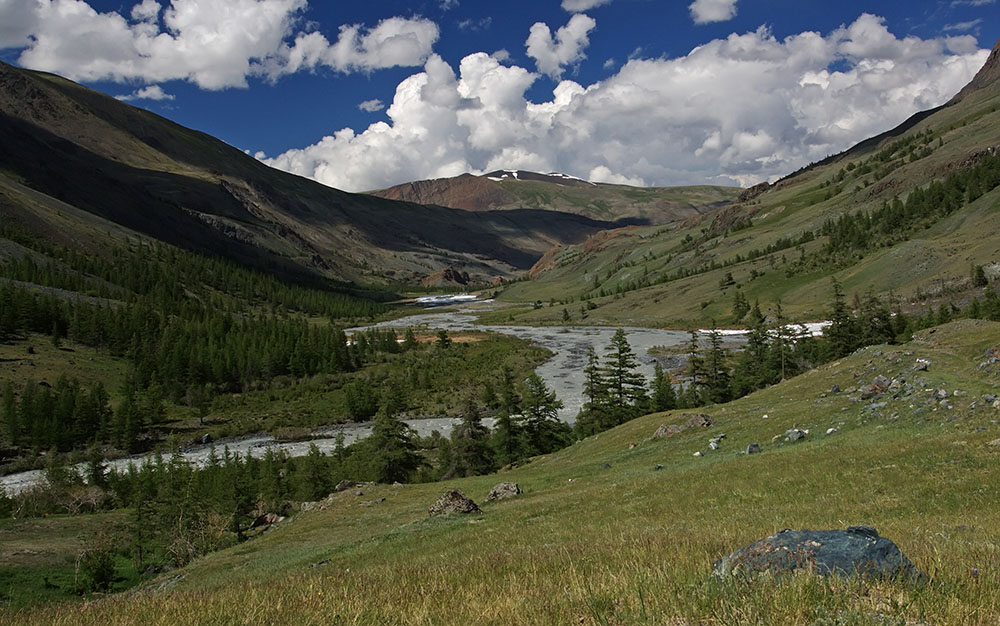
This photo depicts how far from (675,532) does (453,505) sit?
13.8 m

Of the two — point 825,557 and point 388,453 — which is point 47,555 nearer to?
point 388,453

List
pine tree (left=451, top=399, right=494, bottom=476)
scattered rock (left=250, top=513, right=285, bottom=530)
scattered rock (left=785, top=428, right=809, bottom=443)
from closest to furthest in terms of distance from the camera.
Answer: scattered rock (left=785, top=428, right=809, bottom=443) < scattered rock (left=250, top=513, right=285, bottom=530) < pine tree (left=451, top=399, right=494, bottom=476)

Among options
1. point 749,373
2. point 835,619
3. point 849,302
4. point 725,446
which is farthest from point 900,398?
point 849,302

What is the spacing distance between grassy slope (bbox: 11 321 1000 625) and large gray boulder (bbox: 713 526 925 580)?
0.33 m

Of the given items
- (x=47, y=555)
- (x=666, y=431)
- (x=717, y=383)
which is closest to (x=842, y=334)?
(x=717, y=383)

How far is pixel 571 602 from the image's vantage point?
202 inches

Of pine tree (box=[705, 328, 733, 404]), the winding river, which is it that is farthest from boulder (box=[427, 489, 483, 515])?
pine tree (box=[705, 328, 733, 404])

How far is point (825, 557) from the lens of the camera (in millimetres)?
5344

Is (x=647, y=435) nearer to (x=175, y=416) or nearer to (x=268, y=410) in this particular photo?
(x=268, y=410)

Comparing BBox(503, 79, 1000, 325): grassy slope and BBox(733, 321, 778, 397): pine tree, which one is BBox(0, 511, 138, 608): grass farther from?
BBox(503, 79, 1000, 325): grassy slope

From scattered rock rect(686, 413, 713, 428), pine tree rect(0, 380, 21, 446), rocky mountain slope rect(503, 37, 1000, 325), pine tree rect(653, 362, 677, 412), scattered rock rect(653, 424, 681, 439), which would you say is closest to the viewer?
scattered rock rect(686, 413, 713, 428)

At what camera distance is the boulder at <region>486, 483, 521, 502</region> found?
82.9 feet

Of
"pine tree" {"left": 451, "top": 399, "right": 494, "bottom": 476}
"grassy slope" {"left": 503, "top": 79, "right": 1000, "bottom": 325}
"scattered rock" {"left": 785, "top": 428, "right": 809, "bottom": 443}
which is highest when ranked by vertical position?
"grassy slope" {"left": 503, "top": 79, "right": 1000, "bottom": 325}

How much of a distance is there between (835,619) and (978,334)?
122 ft
